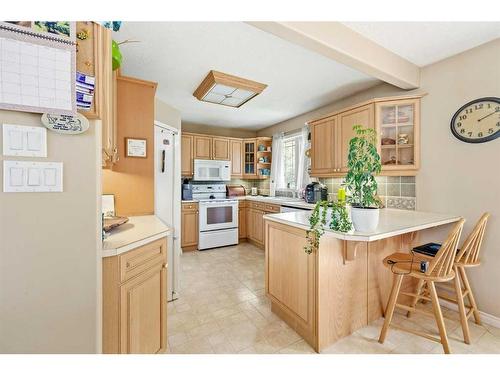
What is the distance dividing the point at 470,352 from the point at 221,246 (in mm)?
3228

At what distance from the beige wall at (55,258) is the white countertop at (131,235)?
0.29 ft

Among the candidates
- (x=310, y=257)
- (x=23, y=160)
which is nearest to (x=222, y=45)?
(x=23, y=160)

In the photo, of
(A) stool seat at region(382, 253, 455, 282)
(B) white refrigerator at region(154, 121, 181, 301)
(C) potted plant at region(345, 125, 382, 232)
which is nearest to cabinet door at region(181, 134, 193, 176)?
(B) white refrigerator at region(154, 121, 181, 301)

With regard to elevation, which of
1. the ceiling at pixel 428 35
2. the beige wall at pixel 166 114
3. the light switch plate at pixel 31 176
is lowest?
A: the light switch plate at pixel 31 176

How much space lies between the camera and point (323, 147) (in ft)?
9.57

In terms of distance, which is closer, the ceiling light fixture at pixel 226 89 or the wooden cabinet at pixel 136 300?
the wooden cabinet at pixel 136 300

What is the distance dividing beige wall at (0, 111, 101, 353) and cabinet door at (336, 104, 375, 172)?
2.48m

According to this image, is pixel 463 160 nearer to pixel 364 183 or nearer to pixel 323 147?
pixel 364 183

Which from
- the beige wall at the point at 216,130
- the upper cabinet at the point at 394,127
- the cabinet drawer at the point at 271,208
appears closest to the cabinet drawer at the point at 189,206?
the cabinet drawer at the point at 271,208

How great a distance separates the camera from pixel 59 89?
87cm

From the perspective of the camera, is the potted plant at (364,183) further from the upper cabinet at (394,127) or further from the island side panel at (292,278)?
the upper cabinet at (394,127)

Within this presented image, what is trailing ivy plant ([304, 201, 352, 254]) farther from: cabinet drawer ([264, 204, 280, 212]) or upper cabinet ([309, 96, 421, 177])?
cabinet drawer ([264, 204, 280, 212])

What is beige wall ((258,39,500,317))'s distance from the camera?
5.83 ft

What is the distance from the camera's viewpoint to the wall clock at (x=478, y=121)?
175 cm
